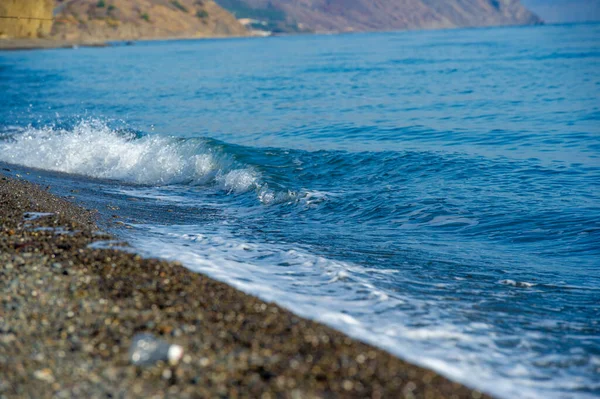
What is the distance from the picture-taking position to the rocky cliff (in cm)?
2064

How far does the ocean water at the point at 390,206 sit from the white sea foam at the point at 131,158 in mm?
65

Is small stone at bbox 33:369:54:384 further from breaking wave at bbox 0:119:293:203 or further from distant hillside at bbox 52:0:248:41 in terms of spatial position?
distant hillside at bbox 52:0:248:41

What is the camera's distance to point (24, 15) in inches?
835

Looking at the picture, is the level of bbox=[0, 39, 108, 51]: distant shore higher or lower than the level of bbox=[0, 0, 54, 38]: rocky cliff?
lower

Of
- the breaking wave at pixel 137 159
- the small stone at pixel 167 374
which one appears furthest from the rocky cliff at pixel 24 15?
the small stone at pixel 167 374

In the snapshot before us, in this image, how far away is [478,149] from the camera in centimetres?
1436

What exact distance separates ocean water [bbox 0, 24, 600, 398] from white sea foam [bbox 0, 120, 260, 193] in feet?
0.21

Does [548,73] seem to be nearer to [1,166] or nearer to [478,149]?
[478,149]

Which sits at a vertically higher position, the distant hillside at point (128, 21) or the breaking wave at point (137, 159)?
the distant hillside at point (128, 21)

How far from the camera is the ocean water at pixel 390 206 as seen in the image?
5.35m

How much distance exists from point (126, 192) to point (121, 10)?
176252 mm

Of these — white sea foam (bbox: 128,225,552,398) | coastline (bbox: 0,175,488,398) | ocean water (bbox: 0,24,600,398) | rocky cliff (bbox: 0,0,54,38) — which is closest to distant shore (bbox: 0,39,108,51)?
ocean water (bbox: 0,24,600,398)

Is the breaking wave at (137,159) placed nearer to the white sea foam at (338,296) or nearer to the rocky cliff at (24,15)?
the white sea foam at (338,296)

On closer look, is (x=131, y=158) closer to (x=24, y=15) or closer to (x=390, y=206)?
(x=390, y=206)
